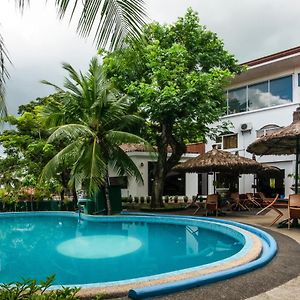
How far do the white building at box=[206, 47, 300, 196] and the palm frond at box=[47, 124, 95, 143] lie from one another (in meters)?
10.4

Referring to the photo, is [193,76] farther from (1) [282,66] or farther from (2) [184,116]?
(1) [282,66]

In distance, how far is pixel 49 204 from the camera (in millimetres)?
20766

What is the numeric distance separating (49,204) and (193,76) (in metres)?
10.8

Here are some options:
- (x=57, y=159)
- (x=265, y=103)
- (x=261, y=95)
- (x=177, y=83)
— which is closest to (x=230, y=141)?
(x=265, y=103)

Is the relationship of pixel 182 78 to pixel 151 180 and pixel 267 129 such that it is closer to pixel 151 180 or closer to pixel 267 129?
pixel 267 129

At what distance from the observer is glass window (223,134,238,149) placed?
23.2 m

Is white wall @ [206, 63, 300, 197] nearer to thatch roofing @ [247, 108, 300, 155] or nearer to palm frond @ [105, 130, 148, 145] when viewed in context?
thatch roofing @ [247, 108, 300, 155]

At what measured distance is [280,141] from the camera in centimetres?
1173

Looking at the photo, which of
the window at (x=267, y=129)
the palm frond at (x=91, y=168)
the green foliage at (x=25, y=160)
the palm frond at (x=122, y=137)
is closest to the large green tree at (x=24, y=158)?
the green foliage at (x=25, y=160)

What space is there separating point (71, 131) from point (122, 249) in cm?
659

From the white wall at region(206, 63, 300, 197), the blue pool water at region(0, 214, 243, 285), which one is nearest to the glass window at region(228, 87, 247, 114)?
the white wall at region(206, 63, 300, 197)

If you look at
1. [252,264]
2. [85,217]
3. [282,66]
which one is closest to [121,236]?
[85,217]

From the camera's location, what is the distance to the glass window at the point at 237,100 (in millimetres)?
23027

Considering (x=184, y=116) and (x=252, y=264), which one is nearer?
(x=252, y=264)
